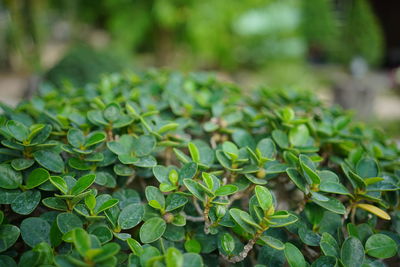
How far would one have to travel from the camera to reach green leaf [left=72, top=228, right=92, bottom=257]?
67 cm

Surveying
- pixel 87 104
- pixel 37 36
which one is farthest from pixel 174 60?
pixel 87 104

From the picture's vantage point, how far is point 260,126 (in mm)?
1236

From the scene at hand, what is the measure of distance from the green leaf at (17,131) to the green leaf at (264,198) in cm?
62

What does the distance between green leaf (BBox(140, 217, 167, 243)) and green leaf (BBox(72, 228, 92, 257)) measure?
15 cm

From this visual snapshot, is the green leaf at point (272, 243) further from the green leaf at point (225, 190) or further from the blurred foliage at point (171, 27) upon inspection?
the blurred foliage at point (171, 27)

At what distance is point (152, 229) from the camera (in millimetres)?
815

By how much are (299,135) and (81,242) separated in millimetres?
721

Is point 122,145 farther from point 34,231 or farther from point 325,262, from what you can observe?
point 325,262

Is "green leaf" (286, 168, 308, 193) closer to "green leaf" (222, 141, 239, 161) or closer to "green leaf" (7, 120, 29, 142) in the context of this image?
"green leaf" (222, 141, 239, 161)

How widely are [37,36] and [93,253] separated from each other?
7584mm

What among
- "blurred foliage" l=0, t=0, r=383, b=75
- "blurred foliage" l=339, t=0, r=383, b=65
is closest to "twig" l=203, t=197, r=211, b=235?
"blurred foliage" l=0, t=0, r=383, b=75

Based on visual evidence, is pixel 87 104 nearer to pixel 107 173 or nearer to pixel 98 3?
pixel 107 173

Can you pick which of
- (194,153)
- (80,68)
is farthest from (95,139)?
(80,68)

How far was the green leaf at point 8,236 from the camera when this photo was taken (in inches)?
30.8
